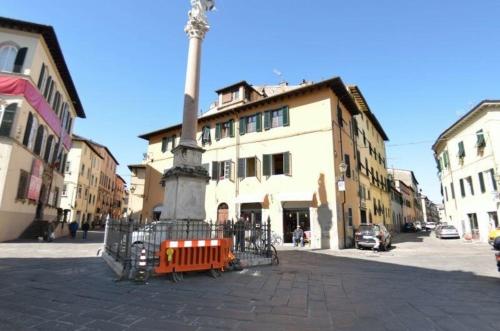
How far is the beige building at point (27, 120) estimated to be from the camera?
1625cm

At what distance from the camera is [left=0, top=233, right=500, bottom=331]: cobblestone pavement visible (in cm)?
406

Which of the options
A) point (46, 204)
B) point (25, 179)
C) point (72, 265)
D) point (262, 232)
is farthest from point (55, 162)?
point (262, 232)

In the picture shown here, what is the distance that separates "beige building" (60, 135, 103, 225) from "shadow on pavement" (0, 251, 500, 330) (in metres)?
33.9

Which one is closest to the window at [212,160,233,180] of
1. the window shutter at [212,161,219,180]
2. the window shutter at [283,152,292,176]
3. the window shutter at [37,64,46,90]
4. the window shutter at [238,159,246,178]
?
the window shutter at [212,161,219,180]

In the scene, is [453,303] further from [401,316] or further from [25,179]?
[25,179]

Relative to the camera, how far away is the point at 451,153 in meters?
28.0

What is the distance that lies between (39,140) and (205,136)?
1161 cm

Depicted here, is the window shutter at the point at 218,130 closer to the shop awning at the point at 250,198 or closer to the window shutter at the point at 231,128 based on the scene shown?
the window shutter at the point at 231,128

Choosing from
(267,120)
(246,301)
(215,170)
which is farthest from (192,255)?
(215,170)

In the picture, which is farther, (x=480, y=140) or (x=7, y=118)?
(x=480, y=140)

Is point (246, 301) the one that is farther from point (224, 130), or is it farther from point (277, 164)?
point (224, 130)

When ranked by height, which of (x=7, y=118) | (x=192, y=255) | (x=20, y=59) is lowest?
(x=192, y=255)

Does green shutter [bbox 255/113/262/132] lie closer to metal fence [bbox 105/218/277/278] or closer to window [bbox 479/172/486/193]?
metal fence [bbox 105/218/277/278]

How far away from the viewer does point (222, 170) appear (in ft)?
75.0
